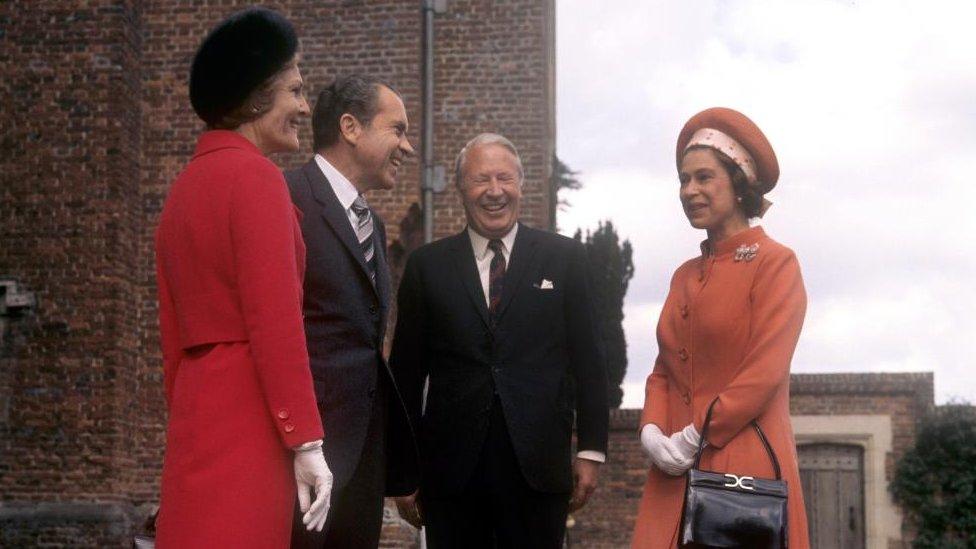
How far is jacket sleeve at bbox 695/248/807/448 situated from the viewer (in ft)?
11.4

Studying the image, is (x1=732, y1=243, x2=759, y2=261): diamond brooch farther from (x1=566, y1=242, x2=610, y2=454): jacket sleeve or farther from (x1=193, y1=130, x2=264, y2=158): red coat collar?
(x1=193, y1=130, x2=264, y2=158): red coat collar

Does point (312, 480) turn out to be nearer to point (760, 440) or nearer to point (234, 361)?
point (234, 361)

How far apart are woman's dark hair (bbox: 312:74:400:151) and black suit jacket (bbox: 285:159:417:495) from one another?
0.12m

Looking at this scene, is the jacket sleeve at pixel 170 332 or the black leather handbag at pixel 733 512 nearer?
the jacket sleeve at pixel 170 332

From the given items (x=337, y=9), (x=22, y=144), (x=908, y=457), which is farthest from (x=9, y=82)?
(x=908, y=457)

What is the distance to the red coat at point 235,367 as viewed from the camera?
8.97ft

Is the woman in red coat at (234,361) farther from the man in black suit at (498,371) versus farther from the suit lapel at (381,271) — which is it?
the man in black suit at (498,371)

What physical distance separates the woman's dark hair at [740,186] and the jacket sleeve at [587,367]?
0.71 metres

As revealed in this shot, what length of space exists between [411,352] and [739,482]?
4.26 ft

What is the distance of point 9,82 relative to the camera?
1047 centimetres

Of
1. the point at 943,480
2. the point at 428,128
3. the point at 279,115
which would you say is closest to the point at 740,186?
the point at 279,115

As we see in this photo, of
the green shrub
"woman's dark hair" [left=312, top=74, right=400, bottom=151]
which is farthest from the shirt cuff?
the green shrub

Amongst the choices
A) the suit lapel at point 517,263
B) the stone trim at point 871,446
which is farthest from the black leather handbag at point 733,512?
the stone trim at point 871,446

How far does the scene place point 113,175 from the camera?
10266mm
